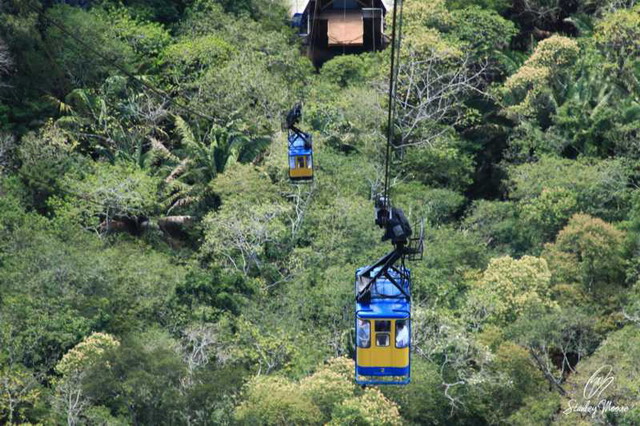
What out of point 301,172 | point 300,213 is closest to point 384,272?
point 301,172

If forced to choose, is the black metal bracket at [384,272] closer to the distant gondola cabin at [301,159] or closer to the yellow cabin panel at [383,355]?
the yellow cabin panel at [383,355]

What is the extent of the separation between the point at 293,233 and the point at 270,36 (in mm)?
11111

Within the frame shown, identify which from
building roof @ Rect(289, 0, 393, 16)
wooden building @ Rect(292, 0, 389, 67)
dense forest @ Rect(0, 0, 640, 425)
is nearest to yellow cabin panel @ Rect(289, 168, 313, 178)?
dense forest @ Rect(0, 0, 640, 425)

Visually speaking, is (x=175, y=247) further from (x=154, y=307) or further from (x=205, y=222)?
(x=154, y=307)

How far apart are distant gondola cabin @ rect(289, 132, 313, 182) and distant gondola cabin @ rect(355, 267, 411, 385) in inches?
400

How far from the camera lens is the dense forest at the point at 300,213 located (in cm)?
3856

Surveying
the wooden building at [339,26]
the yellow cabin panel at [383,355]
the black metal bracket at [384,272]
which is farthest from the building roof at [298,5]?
the yellow cabin panel at [383,355]

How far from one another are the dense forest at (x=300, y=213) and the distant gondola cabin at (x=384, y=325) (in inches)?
339

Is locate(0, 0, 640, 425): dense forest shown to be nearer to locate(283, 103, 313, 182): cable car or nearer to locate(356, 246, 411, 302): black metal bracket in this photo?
locate(283, 103, 313, 182): cable car

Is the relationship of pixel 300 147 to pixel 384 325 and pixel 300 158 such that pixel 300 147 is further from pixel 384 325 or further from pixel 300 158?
pixel 384 325

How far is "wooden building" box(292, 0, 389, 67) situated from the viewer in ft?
194

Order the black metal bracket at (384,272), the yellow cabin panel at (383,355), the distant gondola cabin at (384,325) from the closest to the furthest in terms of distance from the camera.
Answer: the black metal bracket at (384,272) → the distant gondola cabin at (384,325) → the yellow cabin panel at (383,355)

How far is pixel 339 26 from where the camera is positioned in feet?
194

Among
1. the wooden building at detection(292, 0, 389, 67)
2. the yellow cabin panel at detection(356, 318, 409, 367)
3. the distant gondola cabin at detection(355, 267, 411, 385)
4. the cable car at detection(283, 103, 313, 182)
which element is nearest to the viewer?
the distant gondola cabin at detection(355, 267, 411, 385)
